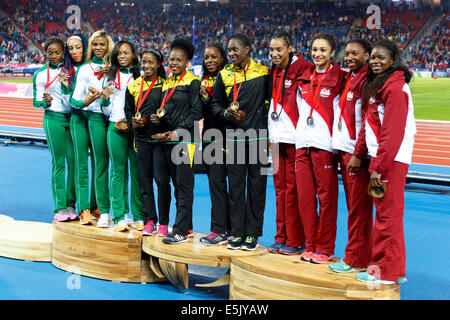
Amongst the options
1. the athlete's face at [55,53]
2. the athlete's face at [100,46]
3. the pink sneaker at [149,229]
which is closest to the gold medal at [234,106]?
the pink sneaker at [149,229]

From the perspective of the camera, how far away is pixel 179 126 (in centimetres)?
460

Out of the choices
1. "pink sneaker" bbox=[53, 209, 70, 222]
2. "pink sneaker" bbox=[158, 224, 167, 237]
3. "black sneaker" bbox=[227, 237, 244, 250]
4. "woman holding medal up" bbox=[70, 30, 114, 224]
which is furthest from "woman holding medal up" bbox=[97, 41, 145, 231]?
"black sneaker" bbox=[227, 237, 244, 250]

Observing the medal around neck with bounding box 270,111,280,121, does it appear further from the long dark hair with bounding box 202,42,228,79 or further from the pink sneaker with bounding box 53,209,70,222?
the pink sneaker with bounding box 53,209,70,222

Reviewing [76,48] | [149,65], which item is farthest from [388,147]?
[76,48]

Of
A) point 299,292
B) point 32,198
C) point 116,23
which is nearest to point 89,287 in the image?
point 299,292

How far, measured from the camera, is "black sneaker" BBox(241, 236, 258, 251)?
4.43 meters

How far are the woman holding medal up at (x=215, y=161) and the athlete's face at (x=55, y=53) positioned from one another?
1.59m

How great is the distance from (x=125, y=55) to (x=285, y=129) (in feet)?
5.73

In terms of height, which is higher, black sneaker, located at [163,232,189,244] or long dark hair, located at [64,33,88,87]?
long dark hair, located at [64,33,88,87]

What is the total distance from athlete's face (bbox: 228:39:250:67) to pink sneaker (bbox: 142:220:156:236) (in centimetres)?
164

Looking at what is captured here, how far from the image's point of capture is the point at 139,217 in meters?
5.20

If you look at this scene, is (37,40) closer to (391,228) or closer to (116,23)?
(116,23)

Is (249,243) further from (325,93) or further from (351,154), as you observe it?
(325,93)

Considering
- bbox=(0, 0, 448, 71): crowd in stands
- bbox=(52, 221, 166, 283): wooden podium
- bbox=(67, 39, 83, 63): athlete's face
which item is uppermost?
bbox=(0, 0, 448, 71): crowd in stands
